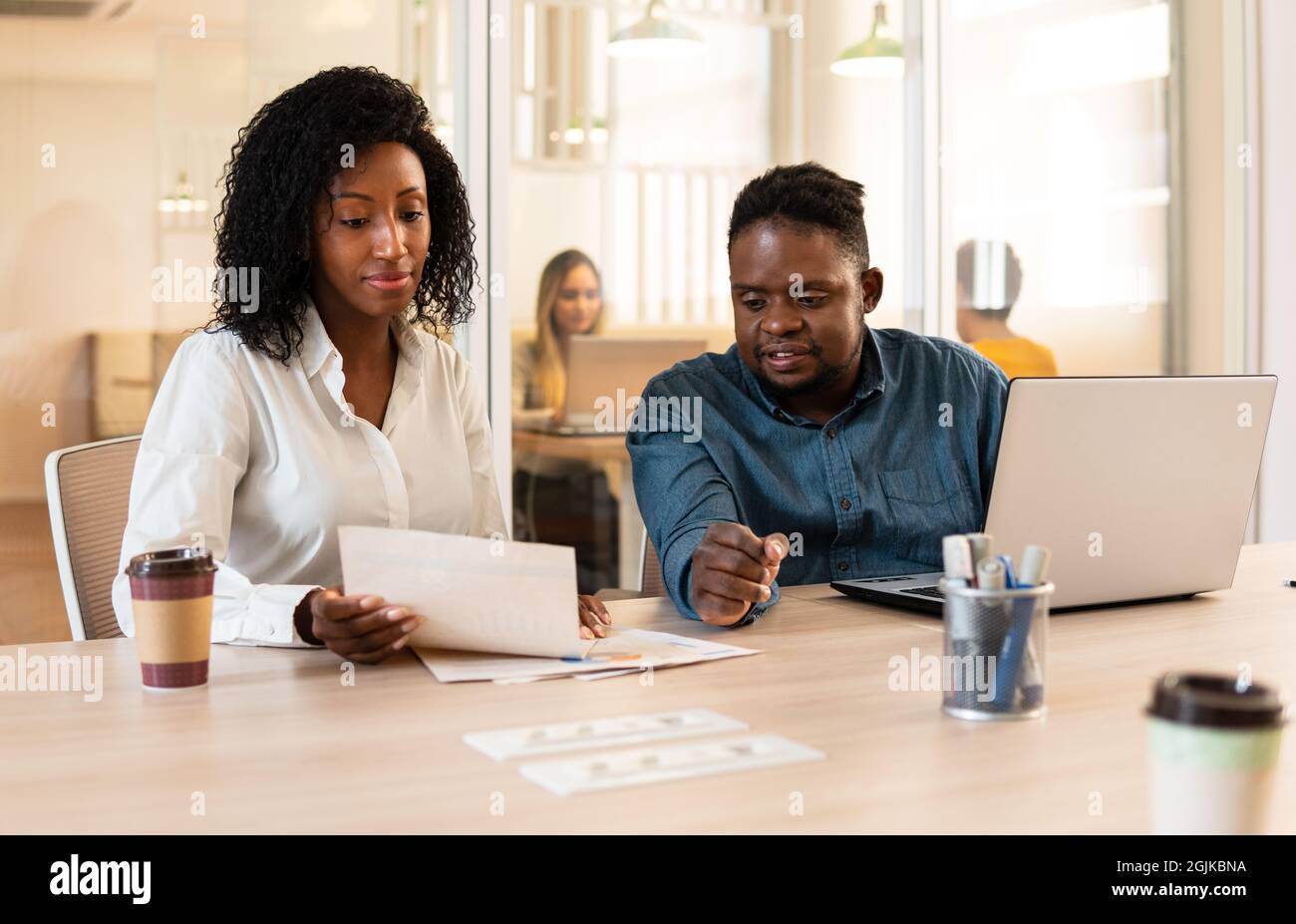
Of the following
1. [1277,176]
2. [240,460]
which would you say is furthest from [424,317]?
[1277,176]

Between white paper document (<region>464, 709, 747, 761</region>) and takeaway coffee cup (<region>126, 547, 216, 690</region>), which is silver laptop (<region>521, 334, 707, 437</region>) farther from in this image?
white paper document (<region>464, 709, 747, 761</region>)

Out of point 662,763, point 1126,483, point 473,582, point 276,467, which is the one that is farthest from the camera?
point 276,467

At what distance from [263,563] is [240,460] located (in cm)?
15

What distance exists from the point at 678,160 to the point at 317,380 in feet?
6.45

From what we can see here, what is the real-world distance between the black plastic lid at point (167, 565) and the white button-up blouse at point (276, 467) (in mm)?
186

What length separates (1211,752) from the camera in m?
0.73

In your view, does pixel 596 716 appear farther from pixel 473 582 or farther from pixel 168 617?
pixel 168 617

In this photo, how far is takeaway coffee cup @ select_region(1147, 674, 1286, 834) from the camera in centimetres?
71

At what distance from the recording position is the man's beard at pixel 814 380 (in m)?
1.95

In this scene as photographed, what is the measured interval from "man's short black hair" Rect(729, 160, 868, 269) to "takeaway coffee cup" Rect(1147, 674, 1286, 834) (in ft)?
4.44

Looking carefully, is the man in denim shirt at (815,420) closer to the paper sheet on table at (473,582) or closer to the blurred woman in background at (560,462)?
the paper sheet on table at (473,582)

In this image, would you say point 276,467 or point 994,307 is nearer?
point 276,467

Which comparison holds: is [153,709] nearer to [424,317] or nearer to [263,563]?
[263,563]

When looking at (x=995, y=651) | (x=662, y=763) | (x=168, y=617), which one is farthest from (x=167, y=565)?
(x=995, y=651)
